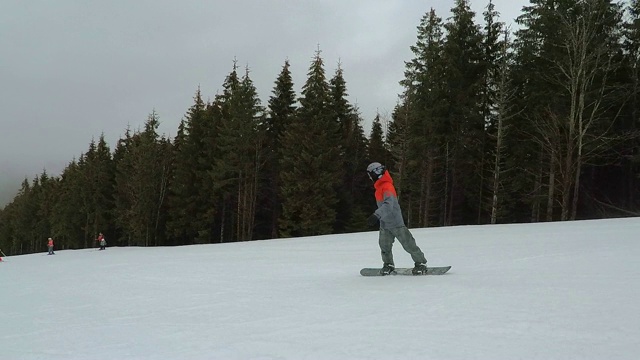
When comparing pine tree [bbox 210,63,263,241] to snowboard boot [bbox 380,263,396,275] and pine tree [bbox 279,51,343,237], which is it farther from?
snowboard boot [bbox 380,263,396,275]

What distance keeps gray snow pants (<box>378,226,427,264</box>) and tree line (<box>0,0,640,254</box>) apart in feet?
58.6

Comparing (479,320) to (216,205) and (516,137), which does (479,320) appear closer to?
(516,137)

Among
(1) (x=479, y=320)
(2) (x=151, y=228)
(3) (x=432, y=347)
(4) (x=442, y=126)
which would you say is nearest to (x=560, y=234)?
(1) (x=479, y=320)

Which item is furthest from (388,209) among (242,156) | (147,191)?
(147,191)

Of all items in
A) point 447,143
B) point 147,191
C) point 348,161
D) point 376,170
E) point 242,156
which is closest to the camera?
point 376,170

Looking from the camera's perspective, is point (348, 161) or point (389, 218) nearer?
point (389, 218)

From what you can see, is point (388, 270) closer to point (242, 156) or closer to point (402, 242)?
point (402, 242)

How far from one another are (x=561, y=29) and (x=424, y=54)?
37.5ft

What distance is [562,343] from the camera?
12.2ft

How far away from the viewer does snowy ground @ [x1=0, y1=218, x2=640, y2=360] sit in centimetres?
388

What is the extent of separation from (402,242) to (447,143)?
2601 cm

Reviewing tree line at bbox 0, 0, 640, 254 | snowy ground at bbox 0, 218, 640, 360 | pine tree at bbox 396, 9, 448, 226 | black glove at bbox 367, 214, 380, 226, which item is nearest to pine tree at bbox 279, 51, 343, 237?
tree line at bbox 0, 0, 640, 254

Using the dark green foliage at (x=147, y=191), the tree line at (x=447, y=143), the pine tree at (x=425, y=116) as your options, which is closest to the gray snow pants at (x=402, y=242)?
the tree line at (x=447, y=143)

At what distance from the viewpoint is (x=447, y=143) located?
107 ft
